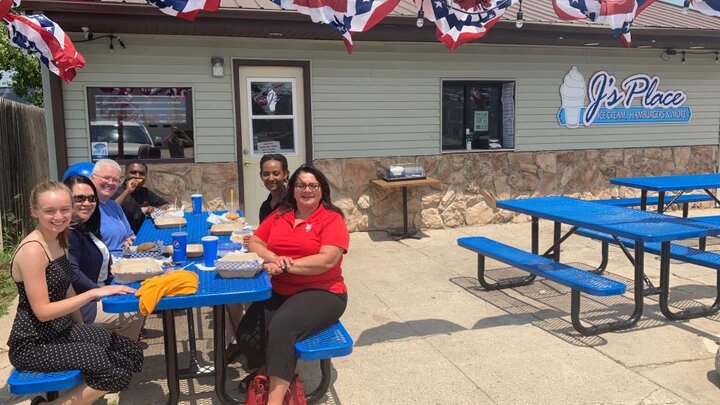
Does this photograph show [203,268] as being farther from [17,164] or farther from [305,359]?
[17,164]

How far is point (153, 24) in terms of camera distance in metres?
6.26

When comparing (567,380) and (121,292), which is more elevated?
(121,292)

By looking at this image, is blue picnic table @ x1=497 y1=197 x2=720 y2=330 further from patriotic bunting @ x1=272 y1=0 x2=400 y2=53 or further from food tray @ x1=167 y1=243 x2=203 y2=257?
food tray @ x1=167 y1=243 x2=203 y2=257

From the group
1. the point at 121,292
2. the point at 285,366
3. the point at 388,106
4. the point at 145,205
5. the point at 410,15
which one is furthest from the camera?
the point at 388,106

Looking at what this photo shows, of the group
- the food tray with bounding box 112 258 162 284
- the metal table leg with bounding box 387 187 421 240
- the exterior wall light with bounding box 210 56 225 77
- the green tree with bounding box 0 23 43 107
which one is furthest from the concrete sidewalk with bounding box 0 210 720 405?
the green tree with bounding box 0 23 43 107

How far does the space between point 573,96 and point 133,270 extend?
773 centimetres

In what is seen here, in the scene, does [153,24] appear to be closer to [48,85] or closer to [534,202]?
[48,85]

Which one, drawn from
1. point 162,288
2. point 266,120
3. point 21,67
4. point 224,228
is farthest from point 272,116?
point 21,67

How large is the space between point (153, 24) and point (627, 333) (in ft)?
18.8

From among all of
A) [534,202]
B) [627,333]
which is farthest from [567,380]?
[534,202]

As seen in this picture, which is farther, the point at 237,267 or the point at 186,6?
the point at 186,6

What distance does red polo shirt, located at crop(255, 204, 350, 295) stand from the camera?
3.14 meters

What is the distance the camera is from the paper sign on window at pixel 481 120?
8539 mm

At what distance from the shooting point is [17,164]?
24.6 ft
